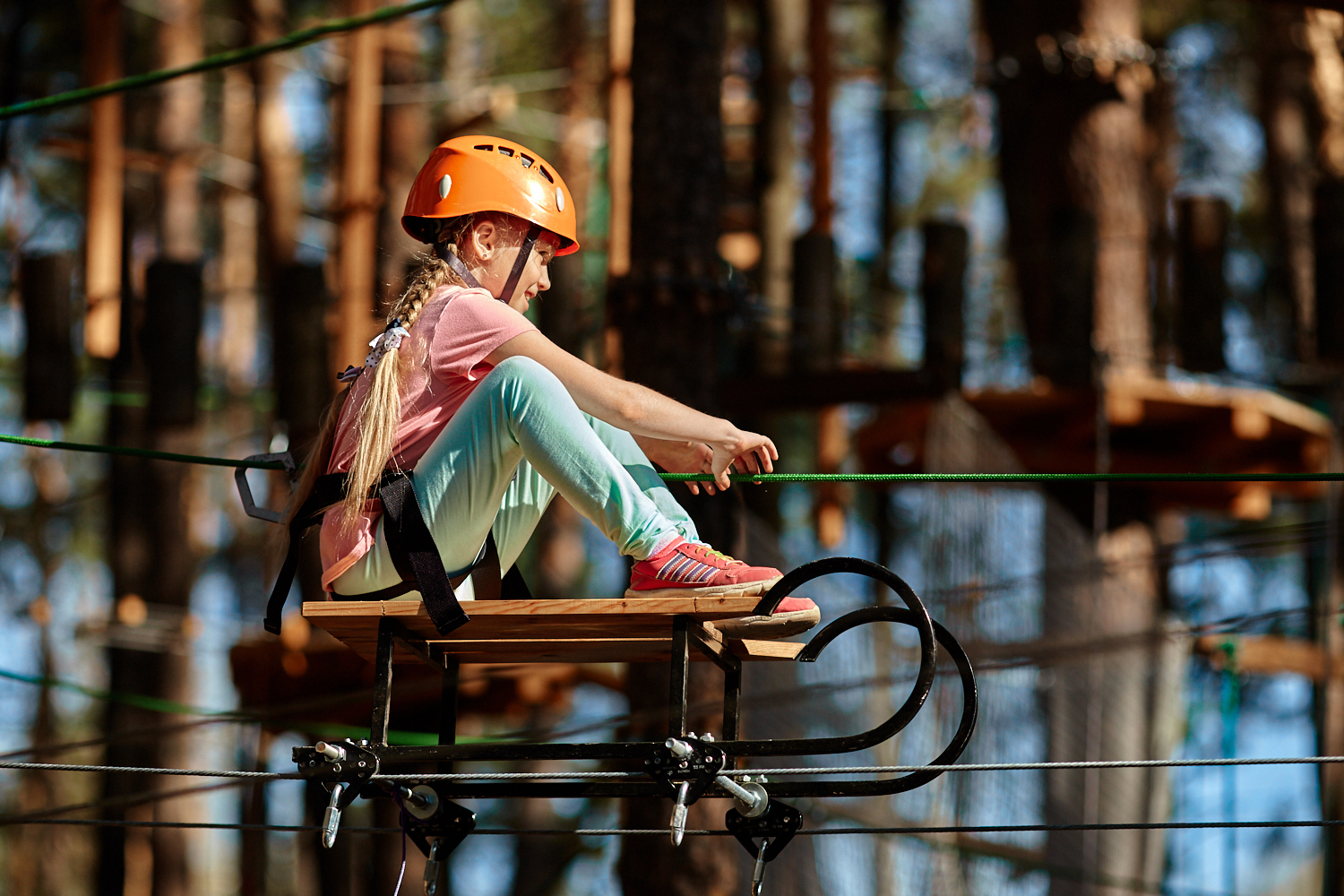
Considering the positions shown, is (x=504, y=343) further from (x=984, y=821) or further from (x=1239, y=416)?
(x=1239, y=416)

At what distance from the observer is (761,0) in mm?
13234

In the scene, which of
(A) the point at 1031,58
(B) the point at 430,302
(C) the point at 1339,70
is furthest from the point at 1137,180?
(B) the point at 430,302

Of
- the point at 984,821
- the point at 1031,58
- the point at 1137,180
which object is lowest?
the point at 984,821

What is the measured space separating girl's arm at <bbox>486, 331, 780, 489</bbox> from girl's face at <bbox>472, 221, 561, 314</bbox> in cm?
28

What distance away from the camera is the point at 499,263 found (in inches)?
158

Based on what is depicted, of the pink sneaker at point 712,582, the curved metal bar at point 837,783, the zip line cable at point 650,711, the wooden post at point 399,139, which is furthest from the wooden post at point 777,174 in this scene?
the pink sneaker at point 712,582

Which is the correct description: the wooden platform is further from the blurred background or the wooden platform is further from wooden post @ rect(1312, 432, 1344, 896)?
wooden post @ rect(1312, 432, 1344, 896)

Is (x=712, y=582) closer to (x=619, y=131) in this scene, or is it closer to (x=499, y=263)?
(x=499, y=263)

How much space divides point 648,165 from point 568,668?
14.4ft

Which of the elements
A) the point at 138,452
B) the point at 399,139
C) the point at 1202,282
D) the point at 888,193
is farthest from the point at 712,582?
the point at 888,193

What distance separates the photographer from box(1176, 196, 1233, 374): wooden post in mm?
8258

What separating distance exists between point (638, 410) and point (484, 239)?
654 mm

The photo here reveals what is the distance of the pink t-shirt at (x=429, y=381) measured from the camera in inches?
147

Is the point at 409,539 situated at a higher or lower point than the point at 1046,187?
lower
